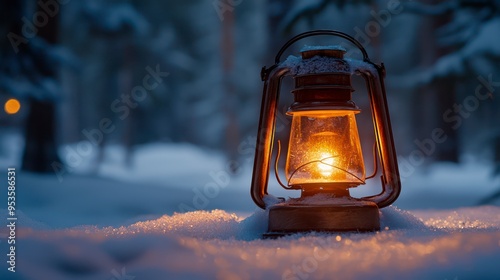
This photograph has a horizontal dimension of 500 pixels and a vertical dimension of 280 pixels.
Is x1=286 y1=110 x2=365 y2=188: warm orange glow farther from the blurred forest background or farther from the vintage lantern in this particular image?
the blurred forest background

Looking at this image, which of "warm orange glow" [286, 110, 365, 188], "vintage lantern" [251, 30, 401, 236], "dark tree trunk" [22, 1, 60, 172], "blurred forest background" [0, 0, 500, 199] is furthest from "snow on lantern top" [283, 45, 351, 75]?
"dark tree trunk" [22, 1, 60, 172]

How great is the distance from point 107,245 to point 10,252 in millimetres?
237

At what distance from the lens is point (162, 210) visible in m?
7.71

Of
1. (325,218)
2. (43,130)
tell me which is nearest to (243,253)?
(325,218)

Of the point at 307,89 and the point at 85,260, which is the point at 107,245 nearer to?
the point at 85,260

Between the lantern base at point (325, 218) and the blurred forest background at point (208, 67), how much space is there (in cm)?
411

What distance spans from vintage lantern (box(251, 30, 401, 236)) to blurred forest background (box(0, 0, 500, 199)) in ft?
12.4

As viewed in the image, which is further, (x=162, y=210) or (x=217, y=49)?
(x=217, y=49)

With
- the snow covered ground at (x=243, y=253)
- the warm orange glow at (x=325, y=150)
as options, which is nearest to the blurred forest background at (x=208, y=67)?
the warm orange glow at (x=325, y=150)

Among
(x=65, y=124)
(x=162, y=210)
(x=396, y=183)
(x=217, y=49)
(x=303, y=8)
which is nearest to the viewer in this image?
(x=396, y=183)

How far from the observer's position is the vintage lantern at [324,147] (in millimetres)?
Result: 2137

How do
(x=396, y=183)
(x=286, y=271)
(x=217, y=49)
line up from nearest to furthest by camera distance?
(x=286, y=271) < (x=396, y=183) < (x=217, y=49)

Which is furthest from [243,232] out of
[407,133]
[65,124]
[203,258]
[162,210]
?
[65,124]

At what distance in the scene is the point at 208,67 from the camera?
105 feet
